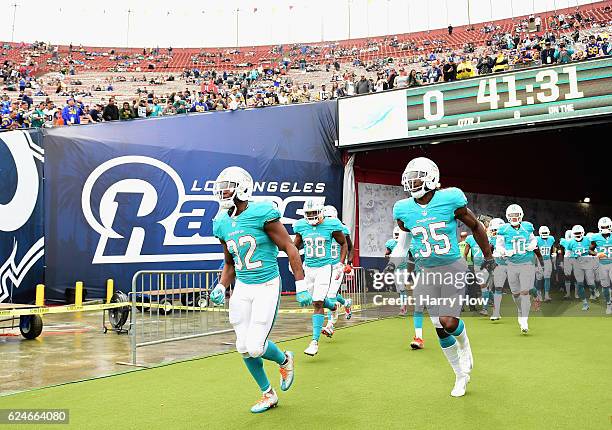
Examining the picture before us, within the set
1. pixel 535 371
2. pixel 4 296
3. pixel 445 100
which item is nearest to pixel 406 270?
pixel 445 100

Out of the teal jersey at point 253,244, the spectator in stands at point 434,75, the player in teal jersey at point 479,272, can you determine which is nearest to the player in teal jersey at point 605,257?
the player in teal jersey at point 479,272

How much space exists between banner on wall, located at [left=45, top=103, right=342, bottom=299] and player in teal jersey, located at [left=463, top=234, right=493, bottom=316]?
6353 millimetres

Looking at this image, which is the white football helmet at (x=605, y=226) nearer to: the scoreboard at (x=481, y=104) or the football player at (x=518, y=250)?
the football player at (x=518, y=250)

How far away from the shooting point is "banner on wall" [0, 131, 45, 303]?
16453 mm

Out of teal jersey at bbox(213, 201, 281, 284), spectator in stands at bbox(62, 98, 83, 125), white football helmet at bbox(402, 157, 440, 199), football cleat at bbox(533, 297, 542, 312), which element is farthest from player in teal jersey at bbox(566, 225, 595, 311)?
spectator in stands at bbox(62, 98, 83, 125)

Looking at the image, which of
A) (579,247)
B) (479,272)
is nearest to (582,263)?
A: (579,247)

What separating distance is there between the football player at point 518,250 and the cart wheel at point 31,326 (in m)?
9.08

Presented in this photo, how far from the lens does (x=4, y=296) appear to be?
1634 centimetres

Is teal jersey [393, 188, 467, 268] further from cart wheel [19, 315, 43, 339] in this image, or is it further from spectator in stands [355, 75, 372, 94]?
spectator in stands [355, 75, 372, 94]

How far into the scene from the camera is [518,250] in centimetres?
1116

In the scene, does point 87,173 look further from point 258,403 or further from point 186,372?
point 258,403

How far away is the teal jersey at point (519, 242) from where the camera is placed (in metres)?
11.1

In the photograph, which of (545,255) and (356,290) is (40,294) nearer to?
(356,290)

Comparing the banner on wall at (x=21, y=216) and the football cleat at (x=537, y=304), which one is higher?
the banner on wall at (x=21, y=216)
